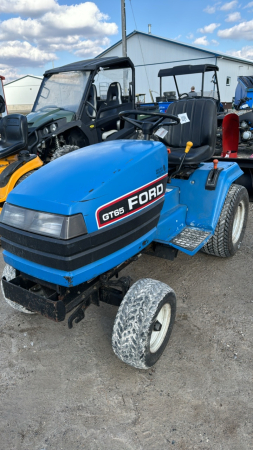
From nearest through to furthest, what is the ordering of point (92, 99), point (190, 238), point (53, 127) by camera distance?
point (190, 238) → point (53, 127) → point (92, 99)

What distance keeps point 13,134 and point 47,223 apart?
3273mm

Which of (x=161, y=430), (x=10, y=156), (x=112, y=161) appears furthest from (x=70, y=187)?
(x=10, y=156)

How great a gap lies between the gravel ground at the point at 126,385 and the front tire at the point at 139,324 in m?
0.18

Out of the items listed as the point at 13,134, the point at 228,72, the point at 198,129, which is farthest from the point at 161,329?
the point at 228,72

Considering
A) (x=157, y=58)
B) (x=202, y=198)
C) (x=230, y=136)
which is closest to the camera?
(x=202, y=198)

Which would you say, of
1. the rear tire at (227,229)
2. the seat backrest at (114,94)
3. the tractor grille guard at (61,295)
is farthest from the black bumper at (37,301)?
the seat backrest at (114,94)

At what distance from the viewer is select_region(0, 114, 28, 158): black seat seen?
4293mm

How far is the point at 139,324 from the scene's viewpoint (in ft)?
5.96

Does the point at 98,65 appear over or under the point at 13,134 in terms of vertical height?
over

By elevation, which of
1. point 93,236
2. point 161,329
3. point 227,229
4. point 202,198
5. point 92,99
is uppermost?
point 92,99

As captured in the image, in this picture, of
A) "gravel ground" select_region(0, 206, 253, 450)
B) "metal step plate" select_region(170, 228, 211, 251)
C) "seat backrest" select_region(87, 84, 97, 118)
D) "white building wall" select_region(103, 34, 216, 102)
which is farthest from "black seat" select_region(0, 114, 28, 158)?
"white building wall" select_region(103, 34, 216, 102)

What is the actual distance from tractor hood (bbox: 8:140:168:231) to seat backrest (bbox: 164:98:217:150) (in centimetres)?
112

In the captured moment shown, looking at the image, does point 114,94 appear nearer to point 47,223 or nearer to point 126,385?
point 47,223

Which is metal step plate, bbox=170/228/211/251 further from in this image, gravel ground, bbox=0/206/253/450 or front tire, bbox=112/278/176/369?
front tire, bbox=112/278/176/369
